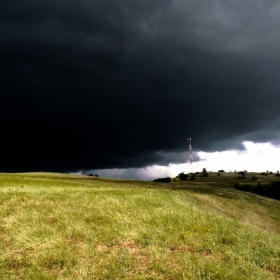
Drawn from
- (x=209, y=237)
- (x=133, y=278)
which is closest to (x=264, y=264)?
(x=209, y=237)

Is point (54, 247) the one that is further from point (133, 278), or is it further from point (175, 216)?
point (175, 216)

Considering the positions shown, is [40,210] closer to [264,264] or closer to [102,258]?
[102,258]

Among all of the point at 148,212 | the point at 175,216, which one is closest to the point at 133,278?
the point at 175,216

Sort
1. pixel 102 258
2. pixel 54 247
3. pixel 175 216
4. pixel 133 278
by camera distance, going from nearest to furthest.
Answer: pixel 133 278 → pixel 102 258 → pixel 54 247 → pixel 175 216

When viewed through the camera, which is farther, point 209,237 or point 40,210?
point 40,210

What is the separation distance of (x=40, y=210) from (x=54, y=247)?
757 centimetres

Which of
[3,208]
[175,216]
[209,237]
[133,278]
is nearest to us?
[133,278]

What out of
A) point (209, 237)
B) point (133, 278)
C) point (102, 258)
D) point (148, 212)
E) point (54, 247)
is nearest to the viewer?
point (133, 278)

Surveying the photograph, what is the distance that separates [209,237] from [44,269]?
692cm

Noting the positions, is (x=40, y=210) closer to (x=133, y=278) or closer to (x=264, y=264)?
(x=133, y=278)

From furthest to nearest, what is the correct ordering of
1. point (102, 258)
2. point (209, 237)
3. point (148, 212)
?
point (148, 212)
point (209, 237)
point (102, 258)

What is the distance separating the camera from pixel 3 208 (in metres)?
19.5

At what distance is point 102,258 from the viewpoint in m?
10.7

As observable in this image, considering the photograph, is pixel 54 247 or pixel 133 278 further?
pixel 54 247
